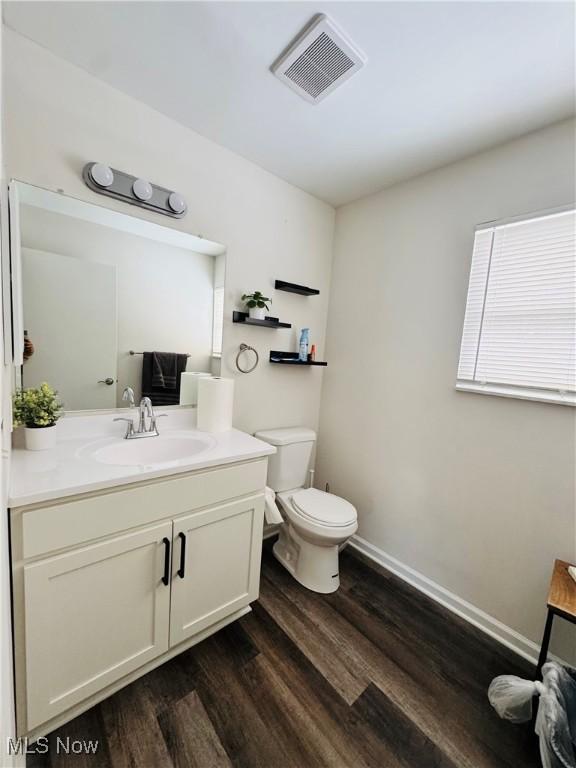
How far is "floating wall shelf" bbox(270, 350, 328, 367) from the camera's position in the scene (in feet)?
6.61

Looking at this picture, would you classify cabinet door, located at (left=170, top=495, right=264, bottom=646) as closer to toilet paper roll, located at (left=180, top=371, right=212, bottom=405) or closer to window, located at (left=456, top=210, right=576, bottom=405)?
toilet paper roll, located at (left=180, top=371, right=212, bottom=405)

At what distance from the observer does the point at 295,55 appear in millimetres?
1113

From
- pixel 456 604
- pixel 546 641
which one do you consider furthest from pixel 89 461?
pixel 456 604

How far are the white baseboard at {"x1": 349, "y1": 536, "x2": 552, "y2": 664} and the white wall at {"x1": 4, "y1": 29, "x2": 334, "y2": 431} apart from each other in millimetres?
991

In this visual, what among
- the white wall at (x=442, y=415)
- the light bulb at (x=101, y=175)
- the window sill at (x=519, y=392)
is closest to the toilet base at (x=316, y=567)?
the white wall at (x=442, y=415)

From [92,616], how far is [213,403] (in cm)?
93

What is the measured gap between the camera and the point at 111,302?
145 centimetres

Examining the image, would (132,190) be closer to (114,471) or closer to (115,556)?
(114,471)

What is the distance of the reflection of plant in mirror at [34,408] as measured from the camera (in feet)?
3.85

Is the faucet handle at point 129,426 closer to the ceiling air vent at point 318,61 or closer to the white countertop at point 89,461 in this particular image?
the white countertop at point 89,461

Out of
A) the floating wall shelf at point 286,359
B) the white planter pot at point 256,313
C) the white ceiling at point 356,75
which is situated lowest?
the floating wall shelf at point 286,359

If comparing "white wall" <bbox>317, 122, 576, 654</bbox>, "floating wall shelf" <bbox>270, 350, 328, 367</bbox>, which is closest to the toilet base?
"white wall" <bbox>317, 122, 576, 654</bbox>

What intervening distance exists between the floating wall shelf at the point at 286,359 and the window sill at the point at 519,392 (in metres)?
0.92

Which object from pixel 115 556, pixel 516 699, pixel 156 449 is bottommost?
pixel 516 699
